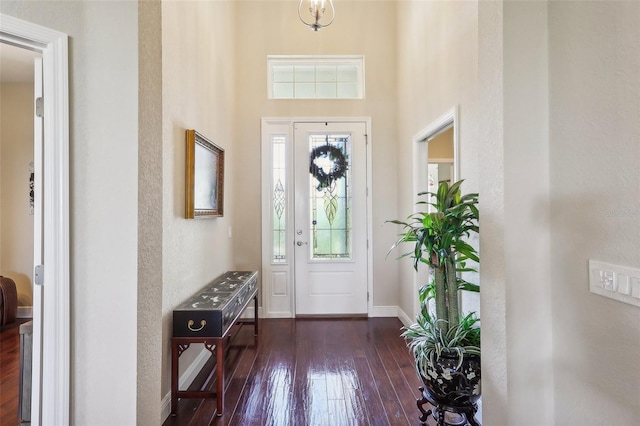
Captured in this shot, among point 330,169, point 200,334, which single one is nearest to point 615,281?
point 200,334

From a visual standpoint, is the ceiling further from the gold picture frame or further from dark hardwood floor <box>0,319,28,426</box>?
dark hardwood floor <box>0,319,28,426</box>

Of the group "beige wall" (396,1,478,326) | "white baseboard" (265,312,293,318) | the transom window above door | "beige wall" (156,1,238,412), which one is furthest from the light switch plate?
the transom window above door

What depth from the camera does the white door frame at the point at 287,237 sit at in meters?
3.73

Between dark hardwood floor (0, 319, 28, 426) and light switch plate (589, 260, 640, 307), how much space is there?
3213mm

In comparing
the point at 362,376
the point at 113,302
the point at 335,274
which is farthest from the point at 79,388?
the point at 335,274

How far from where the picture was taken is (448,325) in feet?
5.52

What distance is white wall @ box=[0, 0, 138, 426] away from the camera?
4.35ft

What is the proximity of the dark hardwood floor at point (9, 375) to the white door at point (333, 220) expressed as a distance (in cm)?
252

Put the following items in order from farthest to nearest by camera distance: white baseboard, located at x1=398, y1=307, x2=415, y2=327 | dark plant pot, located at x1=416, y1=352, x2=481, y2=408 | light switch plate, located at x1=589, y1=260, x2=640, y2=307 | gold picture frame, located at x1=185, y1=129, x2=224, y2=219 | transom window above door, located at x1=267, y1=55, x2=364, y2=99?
transom window above door, located at x1=267, y1=55, x2=364, y2=99 → white baseboard, located at x1=398, y1=307, x2=415, y2=327 → gold picture frame, located at x1=185, y1=129, x2=224, y2=219 → dark plant pot, located at x1=416, y1=352, x2=481, y2=408 → light switch plate, located at x1=589, y1=260, x2=640, y2=307

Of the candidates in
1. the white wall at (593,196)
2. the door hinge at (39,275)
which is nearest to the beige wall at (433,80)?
the white wall at (593,196)

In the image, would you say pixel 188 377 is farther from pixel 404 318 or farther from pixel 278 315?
pixel 404 318

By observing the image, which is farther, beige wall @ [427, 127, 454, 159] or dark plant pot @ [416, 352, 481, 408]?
beige wall @ [427, 127, 454, 159]

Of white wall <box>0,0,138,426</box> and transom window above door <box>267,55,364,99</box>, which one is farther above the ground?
transom window above door <box>267,55,364,99</box>

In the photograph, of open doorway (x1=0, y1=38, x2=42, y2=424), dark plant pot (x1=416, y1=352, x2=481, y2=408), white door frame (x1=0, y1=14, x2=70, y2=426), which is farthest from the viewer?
open doorway (x1=0, y1=38, x2=42, y2=424)
